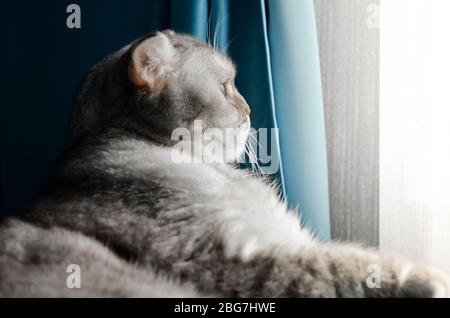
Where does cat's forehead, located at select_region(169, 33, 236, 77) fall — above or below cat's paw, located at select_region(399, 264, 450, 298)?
above

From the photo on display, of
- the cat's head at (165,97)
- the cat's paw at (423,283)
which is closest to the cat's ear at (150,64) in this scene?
the cat's head at (165,97)

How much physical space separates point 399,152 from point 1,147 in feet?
4.05

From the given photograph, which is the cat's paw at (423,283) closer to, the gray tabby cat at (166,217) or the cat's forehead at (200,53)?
the gray tabby cat at (166,217)

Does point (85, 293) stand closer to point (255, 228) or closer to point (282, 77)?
point (255, 228)

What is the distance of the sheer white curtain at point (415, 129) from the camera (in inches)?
56.2

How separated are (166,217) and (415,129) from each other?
2.56 feet

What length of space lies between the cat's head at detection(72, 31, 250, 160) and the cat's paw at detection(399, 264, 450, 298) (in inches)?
20.2

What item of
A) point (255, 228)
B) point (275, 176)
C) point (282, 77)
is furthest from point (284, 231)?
point (282, 77)

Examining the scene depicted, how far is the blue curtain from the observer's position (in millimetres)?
1453

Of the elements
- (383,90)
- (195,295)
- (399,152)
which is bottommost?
(195,295)

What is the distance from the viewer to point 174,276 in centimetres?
93

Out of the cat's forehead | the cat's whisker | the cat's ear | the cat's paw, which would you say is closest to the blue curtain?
the cat's whisker

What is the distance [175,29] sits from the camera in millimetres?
1584

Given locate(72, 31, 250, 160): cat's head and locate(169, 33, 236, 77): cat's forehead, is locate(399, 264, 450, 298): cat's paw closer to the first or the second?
locate(72, 31, 250, 160): cat's head
